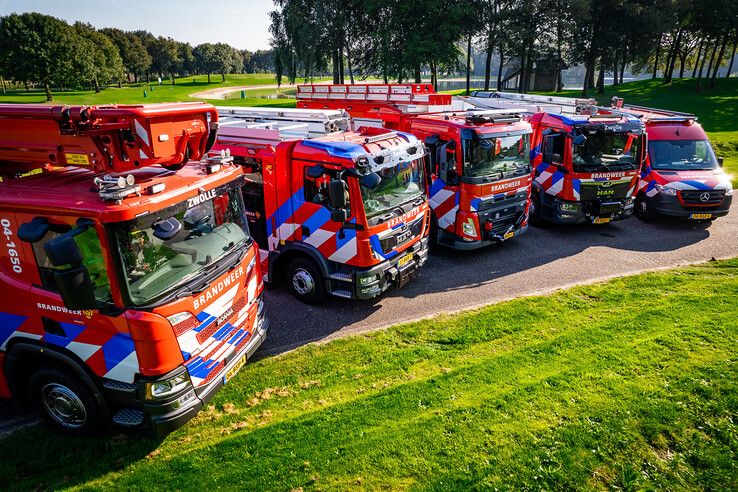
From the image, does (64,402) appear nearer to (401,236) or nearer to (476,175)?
(401,236)

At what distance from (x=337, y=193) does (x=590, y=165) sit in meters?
7.53

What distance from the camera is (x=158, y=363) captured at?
470 cm

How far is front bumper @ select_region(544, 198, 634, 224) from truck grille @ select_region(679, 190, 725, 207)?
5.08 ft

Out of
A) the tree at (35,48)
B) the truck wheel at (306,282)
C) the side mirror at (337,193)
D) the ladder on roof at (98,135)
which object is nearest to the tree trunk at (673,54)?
the side mirror at (337,193)

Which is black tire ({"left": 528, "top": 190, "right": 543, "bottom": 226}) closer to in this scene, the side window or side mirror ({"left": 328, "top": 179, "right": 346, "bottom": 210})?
the side window

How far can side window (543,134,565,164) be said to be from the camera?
11.9 meters

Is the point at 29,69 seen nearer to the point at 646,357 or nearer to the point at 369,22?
the point at 369,22

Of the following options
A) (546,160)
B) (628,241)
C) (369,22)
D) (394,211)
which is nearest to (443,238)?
(394,211)

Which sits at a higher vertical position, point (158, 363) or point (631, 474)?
point (158, 363)

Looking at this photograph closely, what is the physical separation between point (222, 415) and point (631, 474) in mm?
4570

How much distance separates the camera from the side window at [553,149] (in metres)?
11.9

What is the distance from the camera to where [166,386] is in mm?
4836

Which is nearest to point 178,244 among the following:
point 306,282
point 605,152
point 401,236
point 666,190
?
point 306,282

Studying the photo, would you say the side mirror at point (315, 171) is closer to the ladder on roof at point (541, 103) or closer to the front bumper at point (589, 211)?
the front bumper at point (589, 211)
